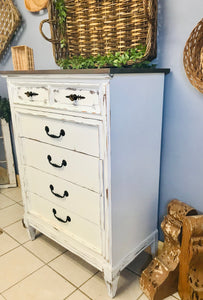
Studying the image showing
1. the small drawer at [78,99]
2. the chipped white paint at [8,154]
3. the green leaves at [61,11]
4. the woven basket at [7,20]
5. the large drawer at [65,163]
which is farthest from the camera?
the chipped white paint at [8,154]

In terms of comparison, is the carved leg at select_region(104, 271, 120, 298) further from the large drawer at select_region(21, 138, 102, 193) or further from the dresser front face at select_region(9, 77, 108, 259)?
the large drawer at select_region(21, 138, 102, 193)

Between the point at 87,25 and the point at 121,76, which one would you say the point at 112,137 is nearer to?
the point at 121,76

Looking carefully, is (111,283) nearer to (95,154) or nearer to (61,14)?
(95,154)

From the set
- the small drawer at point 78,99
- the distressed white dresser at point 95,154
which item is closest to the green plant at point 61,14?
the distressed white dresser at point 95,154

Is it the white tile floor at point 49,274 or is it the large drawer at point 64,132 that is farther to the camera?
the white tile floor at point 49,274

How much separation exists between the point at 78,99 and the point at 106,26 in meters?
0.46

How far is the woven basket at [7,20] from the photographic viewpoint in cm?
199

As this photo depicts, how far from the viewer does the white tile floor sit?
54.1 inches

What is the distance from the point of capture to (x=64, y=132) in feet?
4.25

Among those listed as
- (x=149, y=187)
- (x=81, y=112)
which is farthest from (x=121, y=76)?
(x=149, y=187)

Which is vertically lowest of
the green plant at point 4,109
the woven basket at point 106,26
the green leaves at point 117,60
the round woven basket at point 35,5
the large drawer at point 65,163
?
the large drawer at point 65,163

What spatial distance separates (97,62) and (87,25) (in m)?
0.26

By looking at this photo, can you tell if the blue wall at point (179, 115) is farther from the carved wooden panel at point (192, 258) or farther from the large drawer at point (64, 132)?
the large drawer at point (64, 132)

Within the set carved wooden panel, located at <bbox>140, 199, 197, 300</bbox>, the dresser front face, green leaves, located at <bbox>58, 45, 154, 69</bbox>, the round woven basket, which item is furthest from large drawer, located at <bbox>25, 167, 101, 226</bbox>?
the round woven basket
